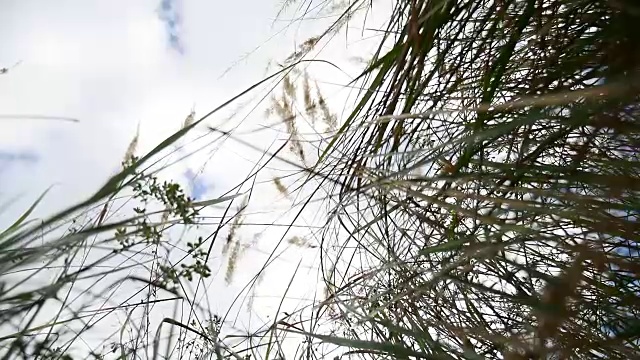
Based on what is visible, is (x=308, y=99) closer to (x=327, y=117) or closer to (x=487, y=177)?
(x=327, y=117)

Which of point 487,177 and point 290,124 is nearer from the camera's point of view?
point 487,177

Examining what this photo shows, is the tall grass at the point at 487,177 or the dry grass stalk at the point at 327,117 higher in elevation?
the dry grass stalk at the point at 327,117

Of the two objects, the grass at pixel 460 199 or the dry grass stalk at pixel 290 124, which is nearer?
the grass at pixel 460 199

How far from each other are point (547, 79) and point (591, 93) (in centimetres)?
29

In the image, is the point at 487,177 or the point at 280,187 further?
the point at 280,187

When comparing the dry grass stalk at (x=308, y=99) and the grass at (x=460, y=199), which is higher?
the dry grass stalk at (x=308, y=99)

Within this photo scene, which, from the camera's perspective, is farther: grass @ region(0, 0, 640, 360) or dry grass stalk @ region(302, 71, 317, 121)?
dry grass stalk @ region(302, 71, 317, 121)

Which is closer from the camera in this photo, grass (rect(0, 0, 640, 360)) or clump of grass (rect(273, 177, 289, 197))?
grass (rect(0, 0, 640, 360))

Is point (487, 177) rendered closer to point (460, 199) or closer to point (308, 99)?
point (460, 199)

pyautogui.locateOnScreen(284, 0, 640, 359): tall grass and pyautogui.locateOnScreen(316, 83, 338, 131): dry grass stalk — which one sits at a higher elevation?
pyautogui.locateOnScreen(316, 83, 338, 131): dry grass stalk

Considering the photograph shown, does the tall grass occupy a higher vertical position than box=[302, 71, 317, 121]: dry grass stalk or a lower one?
lower

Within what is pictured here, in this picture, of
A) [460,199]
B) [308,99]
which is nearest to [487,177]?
[460,199]

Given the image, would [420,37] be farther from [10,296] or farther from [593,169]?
[10,296]

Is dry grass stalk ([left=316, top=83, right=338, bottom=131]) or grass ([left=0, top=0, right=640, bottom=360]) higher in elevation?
dry grass stalk ([left=316, top=83, right=338, bottom=131])
